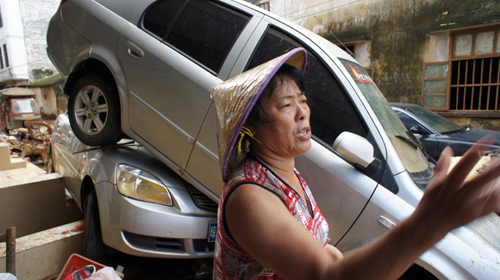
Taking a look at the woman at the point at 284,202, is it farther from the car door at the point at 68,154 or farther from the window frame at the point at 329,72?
the car door at the point at 68,154

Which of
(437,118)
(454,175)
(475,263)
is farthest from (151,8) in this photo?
(437,118)

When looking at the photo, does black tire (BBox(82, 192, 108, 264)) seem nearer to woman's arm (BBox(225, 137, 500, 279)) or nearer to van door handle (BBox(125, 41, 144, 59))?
van door handle (BBox(125, 41, 144, 59))

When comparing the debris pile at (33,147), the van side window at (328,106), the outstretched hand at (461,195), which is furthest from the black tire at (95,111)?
the debris pile at (33,147)

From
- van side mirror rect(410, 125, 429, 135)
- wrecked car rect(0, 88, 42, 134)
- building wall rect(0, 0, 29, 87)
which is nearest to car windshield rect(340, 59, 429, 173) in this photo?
van side mirror rect(410, 125, 429, 135)

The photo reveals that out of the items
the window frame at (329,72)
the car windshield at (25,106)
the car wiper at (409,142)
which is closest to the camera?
the window frame at (329,72)

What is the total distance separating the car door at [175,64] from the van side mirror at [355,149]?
1051 mm

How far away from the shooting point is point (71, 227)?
9.23 ft

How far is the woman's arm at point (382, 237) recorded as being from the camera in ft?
1.95

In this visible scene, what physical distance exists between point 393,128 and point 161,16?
218 centimetres

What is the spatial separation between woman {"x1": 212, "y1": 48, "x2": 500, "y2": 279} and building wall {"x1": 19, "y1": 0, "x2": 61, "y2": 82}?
15.4 m

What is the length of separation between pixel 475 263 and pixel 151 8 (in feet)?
9.97

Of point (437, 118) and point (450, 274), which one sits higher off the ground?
point (437, 118)

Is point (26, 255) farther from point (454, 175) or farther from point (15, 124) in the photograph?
point (15, 124)

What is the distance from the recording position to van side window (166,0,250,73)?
2477mm
